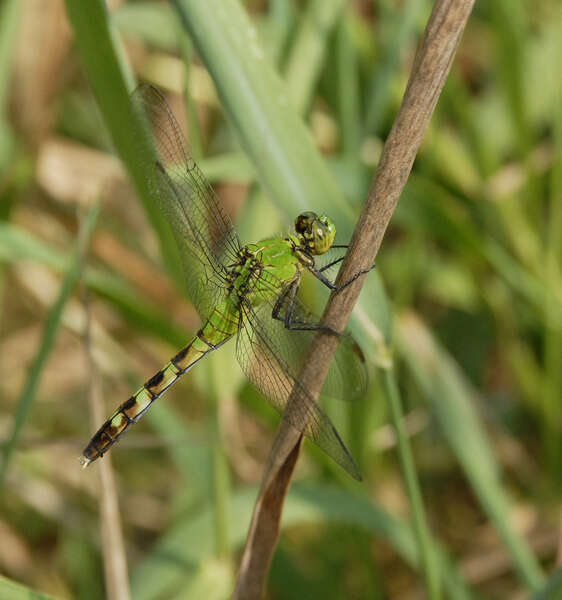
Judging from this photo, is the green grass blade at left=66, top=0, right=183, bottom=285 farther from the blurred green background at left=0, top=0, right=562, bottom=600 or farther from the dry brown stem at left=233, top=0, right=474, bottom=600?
the dry brown stem at left=233, top=0, right=474, bottom=600

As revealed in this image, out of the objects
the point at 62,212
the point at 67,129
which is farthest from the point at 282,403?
the point at 67,129

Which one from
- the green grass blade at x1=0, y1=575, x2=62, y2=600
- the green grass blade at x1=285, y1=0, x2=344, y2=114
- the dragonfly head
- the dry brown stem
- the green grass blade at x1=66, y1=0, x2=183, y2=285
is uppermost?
the green grass blade at x1=285, y1=0, x2=344, y2=114

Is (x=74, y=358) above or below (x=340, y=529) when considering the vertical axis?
above

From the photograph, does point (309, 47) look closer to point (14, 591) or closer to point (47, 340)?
point (47, 340)

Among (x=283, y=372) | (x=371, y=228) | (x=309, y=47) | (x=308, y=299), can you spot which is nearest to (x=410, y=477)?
(x=283, y=372)

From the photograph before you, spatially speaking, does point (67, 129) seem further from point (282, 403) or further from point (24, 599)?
point (24, 599)

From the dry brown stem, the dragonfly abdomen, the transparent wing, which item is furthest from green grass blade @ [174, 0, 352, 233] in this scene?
the dragonfly abdomen

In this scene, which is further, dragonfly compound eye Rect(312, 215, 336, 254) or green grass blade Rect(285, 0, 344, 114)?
green grass blade Rect(285, 0, 344, 114)
